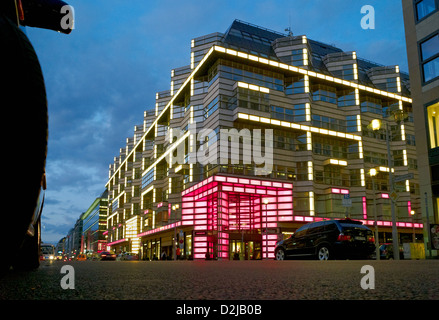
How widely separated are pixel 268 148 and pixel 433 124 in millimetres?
24080

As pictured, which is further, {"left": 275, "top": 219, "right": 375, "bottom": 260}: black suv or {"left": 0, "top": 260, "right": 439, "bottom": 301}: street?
{"left": 275, "top": 219, "right": 375, "bottom": 260}: black suv

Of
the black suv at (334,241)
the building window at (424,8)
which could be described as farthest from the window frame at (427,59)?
the black suv at (334,241)

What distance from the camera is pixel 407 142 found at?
58656 mm

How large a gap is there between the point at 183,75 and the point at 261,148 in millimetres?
22039

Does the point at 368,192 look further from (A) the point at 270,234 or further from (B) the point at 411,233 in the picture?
(A) the point at 270,234

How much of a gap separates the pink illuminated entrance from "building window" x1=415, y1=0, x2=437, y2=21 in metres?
23.6

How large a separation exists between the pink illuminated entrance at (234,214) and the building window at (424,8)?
928 inches

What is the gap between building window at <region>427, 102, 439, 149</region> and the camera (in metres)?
23.7

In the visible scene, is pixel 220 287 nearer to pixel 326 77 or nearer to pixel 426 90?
pixel 426 90

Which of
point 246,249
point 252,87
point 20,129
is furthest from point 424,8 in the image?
point 246,249

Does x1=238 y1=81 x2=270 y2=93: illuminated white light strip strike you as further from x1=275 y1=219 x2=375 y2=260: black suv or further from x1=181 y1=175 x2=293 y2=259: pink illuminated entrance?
x1=275 y1=219 x2=375 y2=260: black suv

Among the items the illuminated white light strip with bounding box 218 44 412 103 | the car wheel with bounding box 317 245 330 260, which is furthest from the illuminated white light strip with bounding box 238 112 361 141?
the car wheel with bounding box 317 245 330 260

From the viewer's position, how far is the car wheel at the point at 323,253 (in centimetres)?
1568
